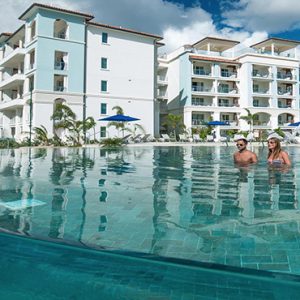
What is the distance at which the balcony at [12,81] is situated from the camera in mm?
33944

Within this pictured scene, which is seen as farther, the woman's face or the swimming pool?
the woman's face

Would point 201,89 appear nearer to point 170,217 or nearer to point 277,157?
point 277,157

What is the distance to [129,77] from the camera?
3662cm

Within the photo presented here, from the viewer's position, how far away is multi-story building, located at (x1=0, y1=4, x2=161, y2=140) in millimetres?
31625

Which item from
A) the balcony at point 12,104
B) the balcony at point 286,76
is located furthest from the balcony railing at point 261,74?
the balcony at point 12,104

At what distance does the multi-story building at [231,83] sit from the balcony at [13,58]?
59.8 ft

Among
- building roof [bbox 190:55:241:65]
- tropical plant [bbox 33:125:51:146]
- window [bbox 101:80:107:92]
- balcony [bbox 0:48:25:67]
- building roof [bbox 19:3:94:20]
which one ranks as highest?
building roof [bbox 19:3:94:20]

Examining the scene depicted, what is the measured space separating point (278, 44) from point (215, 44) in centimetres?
961

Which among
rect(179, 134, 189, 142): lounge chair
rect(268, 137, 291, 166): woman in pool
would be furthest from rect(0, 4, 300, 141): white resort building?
rect(268, 137, 291, 166): woman in pool

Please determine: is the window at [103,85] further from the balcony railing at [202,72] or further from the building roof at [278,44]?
the building roof at [278,44]

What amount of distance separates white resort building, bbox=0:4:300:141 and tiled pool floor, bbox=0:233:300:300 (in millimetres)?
24888

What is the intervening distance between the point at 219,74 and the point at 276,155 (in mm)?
36885

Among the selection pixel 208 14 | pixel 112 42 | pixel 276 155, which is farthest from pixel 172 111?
pixel 276 155

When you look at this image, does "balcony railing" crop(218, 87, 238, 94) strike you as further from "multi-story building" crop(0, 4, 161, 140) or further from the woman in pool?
the woman in pool
